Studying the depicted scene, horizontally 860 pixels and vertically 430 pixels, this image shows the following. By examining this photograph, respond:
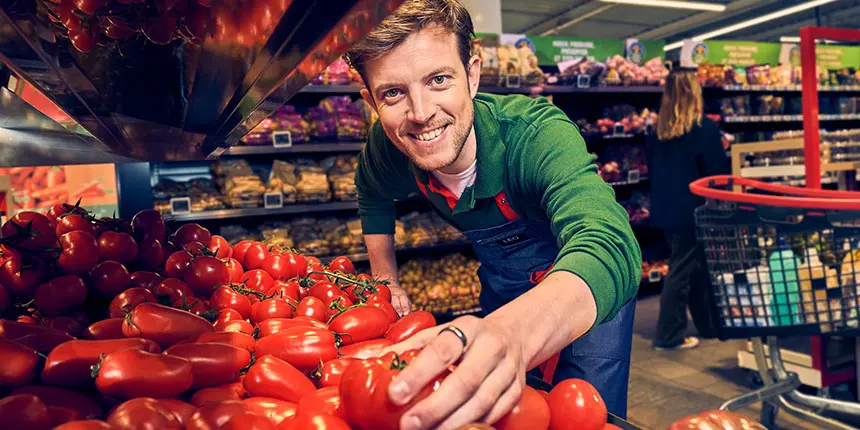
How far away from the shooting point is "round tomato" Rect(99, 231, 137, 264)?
4.85 ft

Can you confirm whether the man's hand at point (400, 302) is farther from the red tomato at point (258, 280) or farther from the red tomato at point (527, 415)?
the red tomato at point (527, 415)

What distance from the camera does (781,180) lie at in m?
5.63

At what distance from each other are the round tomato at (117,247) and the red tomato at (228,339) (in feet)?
1.86

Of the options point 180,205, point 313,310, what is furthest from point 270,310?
point 180,205

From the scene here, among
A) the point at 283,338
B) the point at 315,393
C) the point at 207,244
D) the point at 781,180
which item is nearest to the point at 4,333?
the point at 283,338

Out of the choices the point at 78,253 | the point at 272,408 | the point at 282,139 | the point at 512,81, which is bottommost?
the point at 272,408

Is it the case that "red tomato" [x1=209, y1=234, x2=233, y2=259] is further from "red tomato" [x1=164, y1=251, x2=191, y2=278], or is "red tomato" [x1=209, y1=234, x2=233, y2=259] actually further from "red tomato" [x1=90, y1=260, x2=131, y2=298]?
"red tomato" [x1=90, y1=260, x2=131, y2=298]

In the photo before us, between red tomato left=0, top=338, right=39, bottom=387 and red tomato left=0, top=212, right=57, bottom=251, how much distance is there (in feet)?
1.99

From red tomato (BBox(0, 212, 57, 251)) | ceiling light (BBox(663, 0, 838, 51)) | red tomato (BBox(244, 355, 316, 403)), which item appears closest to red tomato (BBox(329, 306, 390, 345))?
red tomato (BBox(244, 355, 316, 403))

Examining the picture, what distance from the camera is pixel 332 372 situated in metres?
1.02

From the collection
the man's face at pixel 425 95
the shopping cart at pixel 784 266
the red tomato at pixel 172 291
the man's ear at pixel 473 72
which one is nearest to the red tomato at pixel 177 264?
the red tomato at pixel 172 291

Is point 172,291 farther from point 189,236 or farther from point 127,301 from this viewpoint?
point 189,236

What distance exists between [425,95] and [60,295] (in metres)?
0.92

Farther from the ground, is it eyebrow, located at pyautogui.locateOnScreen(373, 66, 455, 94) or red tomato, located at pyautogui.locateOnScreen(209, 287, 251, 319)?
eyebrow, located at pyautogui.locateOnScreen(373, 66, 455, 94)
